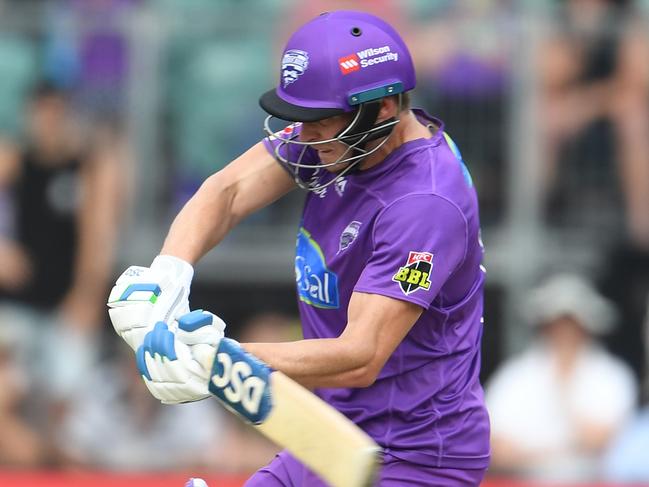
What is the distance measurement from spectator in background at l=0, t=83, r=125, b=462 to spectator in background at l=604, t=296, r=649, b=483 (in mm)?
2950

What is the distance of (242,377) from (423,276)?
58 centimetres

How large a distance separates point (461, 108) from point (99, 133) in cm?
210

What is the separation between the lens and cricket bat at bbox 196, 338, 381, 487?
338cm

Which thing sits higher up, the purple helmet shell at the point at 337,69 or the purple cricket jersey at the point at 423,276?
the purple helmet shell at the point at 337,69

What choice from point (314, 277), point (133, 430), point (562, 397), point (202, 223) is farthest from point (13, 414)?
point (314, 277)

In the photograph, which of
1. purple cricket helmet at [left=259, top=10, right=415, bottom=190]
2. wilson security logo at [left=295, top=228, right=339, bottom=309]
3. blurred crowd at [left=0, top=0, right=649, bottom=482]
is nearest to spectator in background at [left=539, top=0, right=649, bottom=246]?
blurred crowd at [left=0, top=0, right=649, bottom=482]

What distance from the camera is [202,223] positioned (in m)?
4.05

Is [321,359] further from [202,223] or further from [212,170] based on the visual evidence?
[212,170]

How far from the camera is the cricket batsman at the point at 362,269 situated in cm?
358

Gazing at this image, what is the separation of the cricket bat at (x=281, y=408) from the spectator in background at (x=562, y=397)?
356 centimetres

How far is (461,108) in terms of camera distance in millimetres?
7594

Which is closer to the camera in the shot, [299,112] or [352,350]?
Answer: [352,350]

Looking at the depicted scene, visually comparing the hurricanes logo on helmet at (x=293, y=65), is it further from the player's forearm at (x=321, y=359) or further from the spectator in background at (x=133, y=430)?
the spectator in background at (x=133, y=430)

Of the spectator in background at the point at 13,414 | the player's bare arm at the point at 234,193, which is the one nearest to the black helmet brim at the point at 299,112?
the player's bare arm at the point at 234,193
